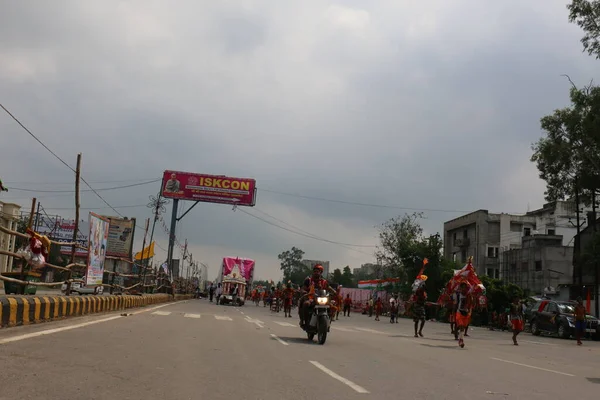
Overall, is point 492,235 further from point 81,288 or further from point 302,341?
point 302,341

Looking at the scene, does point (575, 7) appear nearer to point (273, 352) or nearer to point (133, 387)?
point (273, 352)

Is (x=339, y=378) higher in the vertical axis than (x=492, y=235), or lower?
lower

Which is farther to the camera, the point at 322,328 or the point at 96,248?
the point at 96,248

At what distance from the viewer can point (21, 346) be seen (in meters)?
8.26

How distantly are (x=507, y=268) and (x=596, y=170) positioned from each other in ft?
77.0

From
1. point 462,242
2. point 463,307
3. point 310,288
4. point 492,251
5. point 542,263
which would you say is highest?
point 462,242

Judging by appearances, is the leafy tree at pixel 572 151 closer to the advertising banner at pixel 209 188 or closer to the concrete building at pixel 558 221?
the concrete building at pixel 558 221

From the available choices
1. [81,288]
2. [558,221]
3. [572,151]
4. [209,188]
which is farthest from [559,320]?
[209,188]

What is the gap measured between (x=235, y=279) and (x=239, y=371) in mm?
42661

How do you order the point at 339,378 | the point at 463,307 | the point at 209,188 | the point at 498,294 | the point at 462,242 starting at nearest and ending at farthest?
1. the point at 339,378
2. the point at 463,307
3. the point at 498,294
4. the point at 209,188
5. the point at 462,242

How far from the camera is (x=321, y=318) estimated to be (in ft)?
42.1

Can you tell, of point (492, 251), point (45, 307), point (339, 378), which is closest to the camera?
point (339, 378)

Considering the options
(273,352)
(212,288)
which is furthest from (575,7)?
(212,288)

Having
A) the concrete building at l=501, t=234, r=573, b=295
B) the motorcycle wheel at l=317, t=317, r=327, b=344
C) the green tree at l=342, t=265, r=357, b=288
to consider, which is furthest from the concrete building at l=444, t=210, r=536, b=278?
the green tree at l=342, t=265, r=357, b=288
